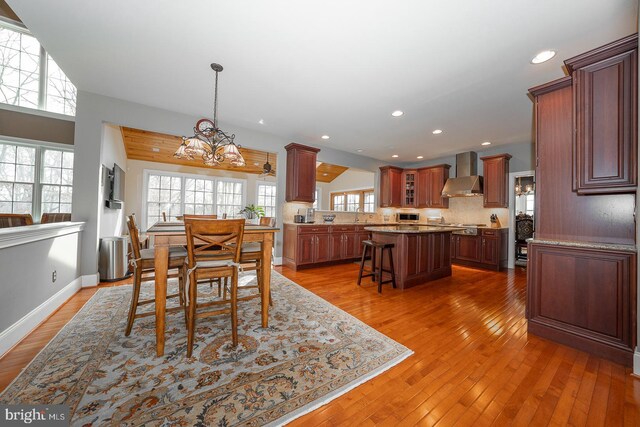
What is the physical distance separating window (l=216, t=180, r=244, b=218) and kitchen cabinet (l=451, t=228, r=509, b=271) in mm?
6077

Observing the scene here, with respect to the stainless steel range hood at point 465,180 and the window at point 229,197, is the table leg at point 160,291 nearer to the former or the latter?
the window at point 229,197

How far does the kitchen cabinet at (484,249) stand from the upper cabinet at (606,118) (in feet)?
11.2

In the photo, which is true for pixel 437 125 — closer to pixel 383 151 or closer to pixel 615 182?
pixel 383 151

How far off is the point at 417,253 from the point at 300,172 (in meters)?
2.80

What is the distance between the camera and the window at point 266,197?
7.63m

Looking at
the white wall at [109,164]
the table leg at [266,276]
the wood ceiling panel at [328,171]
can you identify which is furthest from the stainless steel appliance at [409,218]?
the white wall at [109,164]

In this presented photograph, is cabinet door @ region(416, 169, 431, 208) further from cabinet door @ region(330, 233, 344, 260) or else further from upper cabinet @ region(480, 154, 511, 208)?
cabinet door @ region(330, 233, 344, 260)

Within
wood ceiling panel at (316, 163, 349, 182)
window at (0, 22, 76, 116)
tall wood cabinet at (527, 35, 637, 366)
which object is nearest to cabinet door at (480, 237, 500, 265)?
tall wood cabinet at (527, 35, 637, 366)

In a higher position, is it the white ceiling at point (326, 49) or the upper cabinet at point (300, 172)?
the white ceiling at point (326, 49)

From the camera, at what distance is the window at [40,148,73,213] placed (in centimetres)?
423

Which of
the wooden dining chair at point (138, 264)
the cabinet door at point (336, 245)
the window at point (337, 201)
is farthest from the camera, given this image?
the window at point (337, 201)

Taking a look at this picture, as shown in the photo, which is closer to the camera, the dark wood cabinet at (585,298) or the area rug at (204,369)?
the area rug at (204,369)

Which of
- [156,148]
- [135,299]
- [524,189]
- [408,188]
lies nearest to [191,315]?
[135,299]

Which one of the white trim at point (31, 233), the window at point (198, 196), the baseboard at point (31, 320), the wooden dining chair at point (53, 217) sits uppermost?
the window at point (198, 196)
